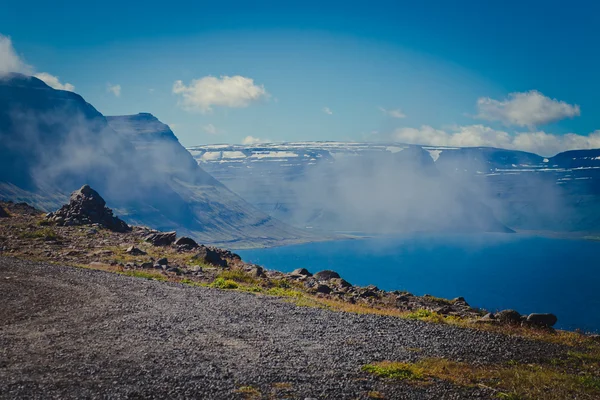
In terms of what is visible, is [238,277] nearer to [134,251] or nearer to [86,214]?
[134,251]

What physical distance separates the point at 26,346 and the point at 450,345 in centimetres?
1532

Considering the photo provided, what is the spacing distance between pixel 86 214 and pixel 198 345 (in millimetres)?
46015

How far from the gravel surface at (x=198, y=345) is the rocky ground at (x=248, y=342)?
0.06 meters

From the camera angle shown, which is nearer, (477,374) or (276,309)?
(477,374)

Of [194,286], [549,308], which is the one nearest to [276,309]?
[194,286]

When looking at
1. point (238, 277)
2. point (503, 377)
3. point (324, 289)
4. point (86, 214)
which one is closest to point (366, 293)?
point (324, 289)

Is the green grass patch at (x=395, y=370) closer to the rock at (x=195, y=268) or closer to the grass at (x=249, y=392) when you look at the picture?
the grass at (x=249, y=392)

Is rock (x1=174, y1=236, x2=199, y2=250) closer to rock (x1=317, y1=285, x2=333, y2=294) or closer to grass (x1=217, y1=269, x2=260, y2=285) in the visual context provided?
grass (x1=217, y1=269, x2=260, y2=285)

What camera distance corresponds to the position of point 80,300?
2266 cm

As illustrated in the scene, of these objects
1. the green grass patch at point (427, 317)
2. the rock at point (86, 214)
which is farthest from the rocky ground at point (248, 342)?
the rock at point (86, 214)

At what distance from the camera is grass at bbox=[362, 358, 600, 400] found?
13.5 m

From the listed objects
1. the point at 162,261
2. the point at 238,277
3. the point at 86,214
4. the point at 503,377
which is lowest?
the point at 238,277

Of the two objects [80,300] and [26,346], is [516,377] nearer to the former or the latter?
[26,346]

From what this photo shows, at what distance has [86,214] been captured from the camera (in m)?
56.7
